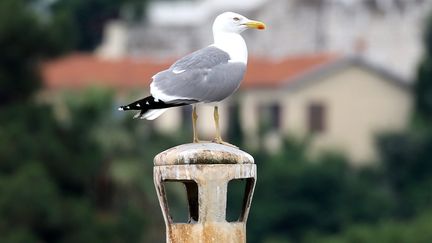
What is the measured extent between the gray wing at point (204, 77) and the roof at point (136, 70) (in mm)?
51841

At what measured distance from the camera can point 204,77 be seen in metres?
10.7

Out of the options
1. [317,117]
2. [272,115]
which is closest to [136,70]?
[272,115]

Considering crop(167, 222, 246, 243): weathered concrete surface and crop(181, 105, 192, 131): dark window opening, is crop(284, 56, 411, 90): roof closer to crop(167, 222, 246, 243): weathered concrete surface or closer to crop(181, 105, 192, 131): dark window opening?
crop(181, 105, 192, 131): dark window opening

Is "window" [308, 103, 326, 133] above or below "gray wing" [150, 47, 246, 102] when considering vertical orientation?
below

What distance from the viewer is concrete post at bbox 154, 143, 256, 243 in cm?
964

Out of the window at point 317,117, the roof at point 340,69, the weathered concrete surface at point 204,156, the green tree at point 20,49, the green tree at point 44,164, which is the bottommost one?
the window at point 317,117

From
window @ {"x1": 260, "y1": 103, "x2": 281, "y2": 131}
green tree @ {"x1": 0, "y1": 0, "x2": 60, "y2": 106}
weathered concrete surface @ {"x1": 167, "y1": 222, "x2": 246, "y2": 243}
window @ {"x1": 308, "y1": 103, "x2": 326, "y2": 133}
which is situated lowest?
window @ {"x1": 308, "y1": 103, "x2": 326, "y2": 133}

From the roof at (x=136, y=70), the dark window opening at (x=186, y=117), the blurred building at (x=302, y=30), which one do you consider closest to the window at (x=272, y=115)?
the roof at (x=136, y=70)

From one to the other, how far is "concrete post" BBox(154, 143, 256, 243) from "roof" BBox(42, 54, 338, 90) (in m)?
52.9

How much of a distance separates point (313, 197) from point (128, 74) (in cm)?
1086

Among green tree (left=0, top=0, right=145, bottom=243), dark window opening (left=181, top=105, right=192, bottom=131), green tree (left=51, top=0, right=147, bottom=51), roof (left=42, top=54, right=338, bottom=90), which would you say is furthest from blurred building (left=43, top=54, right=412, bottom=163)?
green tree (left=0, top=0, right=145, bottom=243)

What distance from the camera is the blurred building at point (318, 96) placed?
66188 millimetres

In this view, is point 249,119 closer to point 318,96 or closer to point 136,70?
point 318,96

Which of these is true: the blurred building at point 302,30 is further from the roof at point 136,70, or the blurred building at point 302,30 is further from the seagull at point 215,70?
the seagull at point 215,70
